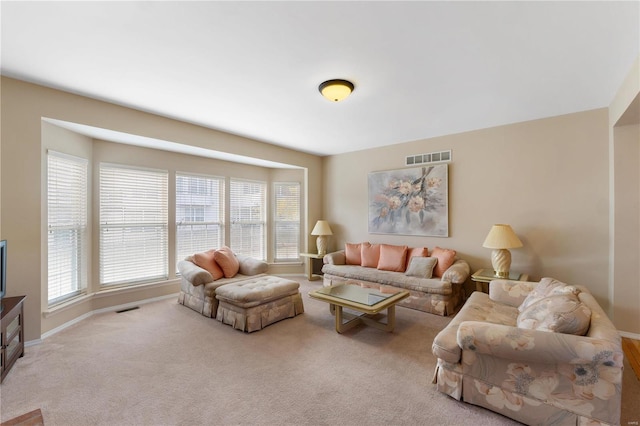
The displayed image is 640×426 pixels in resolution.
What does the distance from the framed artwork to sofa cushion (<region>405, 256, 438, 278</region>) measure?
613 mm

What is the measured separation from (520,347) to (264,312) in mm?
2567

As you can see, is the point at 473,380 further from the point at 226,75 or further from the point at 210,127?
the point at 210,127

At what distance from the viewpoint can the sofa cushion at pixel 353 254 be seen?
5145 millimetres

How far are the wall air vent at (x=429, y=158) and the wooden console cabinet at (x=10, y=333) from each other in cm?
524

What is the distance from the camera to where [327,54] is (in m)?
2.21

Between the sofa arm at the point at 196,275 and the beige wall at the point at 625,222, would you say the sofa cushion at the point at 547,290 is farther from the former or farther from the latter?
the sofa arm at the point at 196,275

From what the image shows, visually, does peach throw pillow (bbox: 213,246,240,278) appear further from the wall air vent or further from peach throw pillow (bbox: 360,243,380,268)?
the wall air vent

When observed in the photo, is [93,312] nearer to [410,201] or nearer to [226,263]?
[226,263]

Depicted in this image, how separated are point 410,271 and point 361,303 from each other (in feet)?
4.80

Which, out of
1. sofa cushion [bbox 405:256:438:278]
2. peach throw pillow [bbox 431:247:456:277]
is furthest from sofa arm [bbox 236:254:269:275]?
peach throw pillow [bbox 431:247:456:277]

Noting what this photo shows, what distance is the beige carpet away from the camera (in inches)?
74.3

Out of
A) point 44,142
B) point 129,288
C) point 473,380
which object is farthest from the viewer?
point 129,288

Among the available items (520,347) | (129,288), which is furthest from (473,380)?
(129,288)

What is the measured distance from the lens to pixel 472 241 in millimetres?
4270
